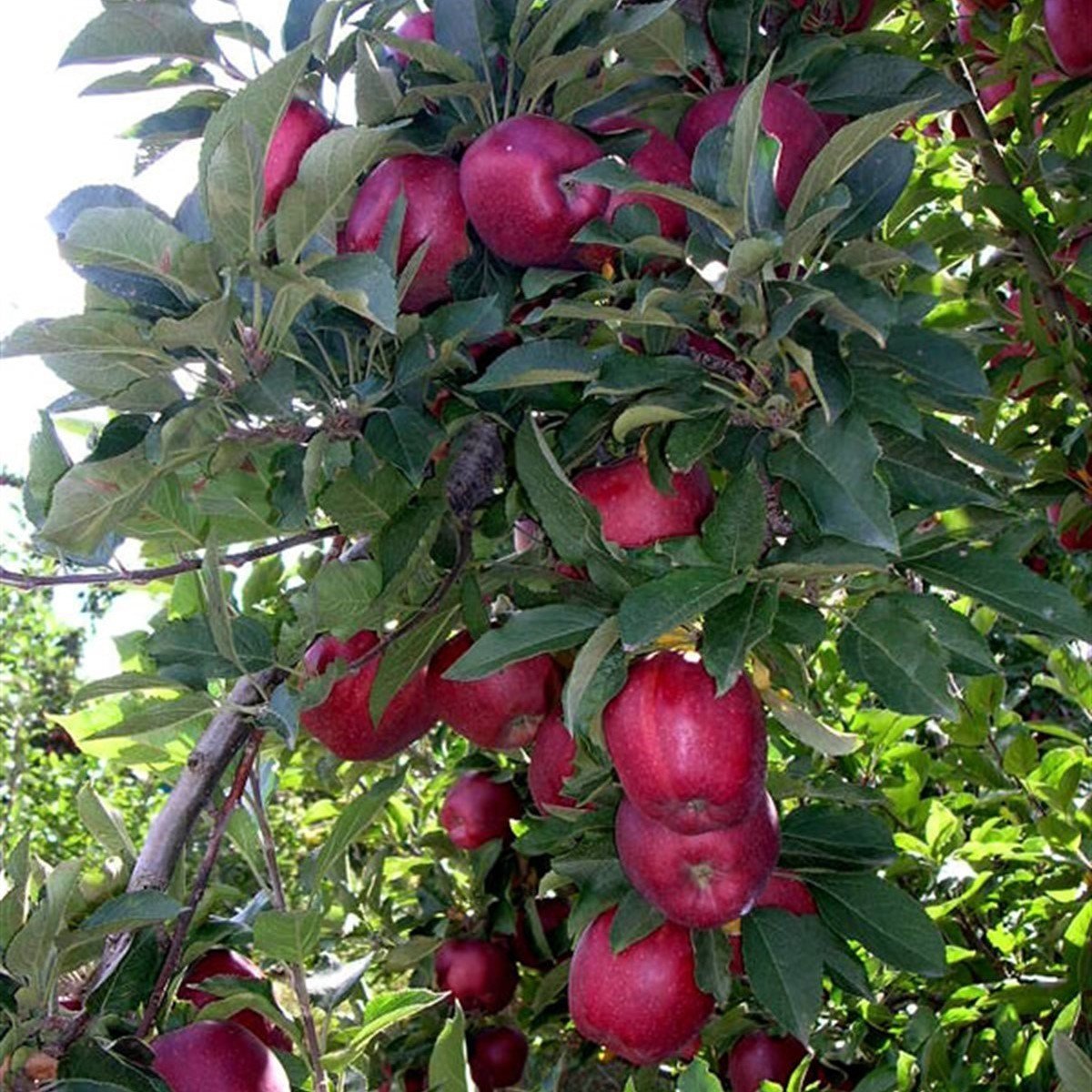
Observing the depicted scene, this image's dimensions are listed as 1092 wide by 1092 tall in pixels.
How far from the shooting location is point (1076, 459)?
182 cm

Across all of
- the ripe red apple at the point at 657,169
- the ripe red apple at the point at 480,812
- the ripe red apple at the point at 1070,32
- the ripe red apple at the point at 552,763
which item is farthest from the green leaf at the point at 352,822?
the ripe red apple at the point at 1070,32

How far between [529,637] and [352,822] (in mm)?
384

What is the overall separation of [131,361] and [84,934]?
16.9 inches

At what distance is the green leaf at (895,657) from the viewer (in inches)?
40.7

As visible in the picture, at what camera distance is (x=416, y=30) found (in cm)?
126

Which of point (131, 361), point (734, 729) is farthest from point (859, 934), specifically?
point (131, 361)

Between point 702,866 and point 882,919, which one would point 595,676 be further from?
point 882,919

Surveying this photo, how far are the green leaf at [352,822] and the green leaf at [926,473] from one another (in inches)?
21.1

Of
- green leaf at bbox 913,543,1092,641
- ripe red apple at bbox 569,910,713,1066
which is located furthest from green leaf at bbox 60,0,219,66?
ripe red apple at bbox 569,910,713,1066

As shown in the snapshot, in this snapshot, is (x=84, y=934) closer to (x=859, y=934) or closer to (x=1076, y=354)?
(x=859, y=934)

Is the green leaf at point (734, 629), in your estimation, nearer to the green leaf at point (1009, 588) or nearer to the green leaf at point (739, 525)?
the green leaf at point (739, 525)

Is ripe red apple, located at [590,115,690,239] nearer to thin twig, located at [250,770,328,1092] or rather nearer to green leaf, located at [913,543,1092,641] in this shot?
green leaf, located at [913,543,1092,641]

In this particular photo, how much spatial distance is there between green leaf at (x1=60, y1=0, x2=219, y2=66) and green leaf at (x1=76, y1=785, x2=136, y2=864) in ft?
2.14

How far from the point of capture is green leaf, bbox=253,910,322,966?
1.14 m
